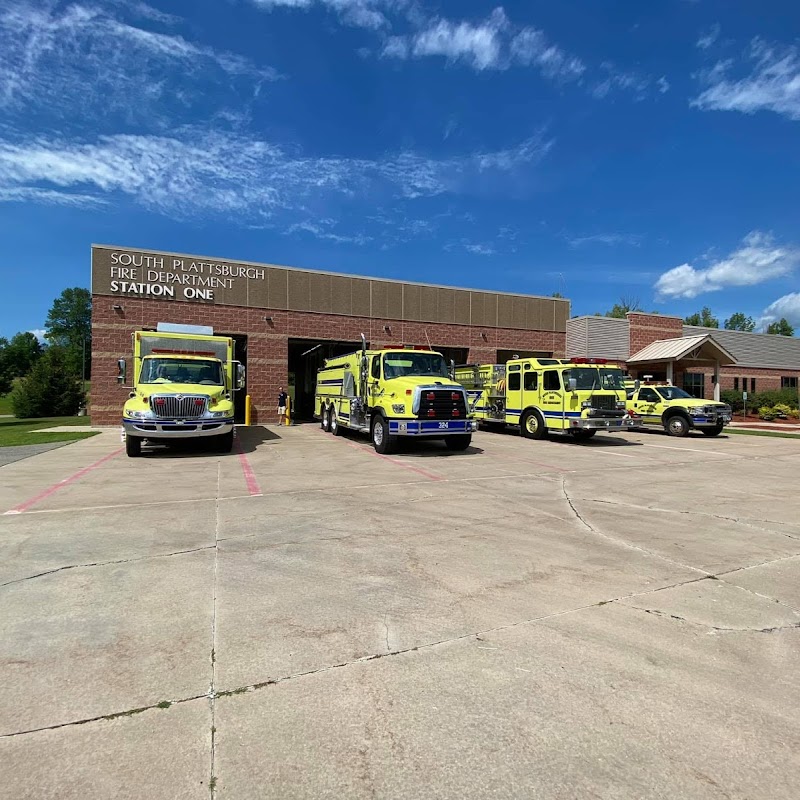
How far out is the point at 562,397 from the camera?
17.0 m

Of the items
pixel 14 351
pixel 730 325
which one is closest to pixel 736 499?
pixel 730 325

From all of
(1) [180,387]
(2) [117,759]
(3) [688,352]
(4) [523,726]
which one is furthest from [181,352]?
(3) [688,352]

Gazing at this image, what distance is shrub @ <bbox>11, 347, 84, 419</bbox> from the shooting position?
123 feet

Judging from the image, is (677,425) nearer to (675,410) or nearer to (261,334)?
(675,410)

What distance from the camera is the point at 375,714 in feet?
8.67

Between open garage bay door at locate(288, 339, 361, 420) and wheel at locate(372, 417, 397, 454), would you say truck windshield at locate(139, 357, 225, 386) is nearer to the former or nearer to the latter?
wheel at locate(372, 417, 397, 454)

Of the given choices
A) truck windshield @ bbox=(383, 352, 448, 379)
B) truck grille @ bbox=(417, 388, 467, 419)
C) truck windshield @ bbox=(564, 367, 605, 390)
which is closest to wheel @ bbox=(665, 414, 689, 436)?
truck windshield @ bbox=(564, 367, 605, 390)

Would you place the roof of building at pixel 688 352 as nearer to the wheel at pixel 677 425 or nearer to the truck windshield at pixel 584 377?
the wheel at pixel 677 425

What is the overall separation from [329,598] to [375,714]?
1553 millimetres

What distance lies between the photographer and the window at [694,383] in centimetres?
3662

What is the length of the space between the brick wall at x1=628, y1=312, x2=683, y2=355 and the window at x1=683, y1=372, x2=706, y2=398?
148 inches

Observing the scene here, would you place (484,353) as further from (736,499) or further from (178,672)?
(178,672)

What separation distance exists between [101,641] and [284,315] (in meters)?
22.6

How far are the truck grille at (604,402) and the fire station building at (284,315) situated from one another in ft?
38.7
